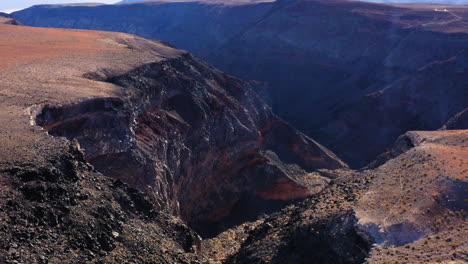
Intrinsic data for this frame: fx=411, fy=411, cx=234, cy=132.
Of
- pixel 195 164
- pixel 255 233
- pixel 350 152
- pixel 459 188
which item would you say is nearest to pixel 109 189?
pixel 255 233

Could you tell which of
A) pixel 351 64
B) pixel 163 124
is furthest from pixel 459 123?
pixel 351 64

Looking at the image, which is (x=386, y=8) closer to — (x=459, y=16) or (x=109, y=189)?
(x=459, y=16)

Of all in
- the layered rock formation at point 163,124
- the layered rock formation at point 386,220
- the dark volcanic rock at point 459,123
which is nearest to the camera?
the layered rock formation at point 386,220

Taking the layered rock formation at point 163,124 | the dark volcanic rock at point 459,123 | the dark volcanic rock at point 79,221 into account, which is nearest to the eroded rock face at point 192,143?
the layered rock formation at point 163,124

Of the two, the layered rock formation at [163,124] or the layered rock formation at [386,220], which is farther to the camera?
the layered rock formation at [163,124]

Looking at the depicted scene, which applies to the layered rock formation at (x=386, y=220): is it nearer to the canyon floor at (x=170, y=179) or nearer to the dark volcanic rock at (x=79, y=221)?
the canyon floor at (x=170, y=179)

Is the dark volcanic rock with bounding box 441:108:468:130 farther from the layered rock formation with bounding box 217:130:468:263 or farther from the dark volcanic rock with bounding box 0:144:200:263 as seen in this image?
the dark volcanic rock with bounding box 0:144:200:263
